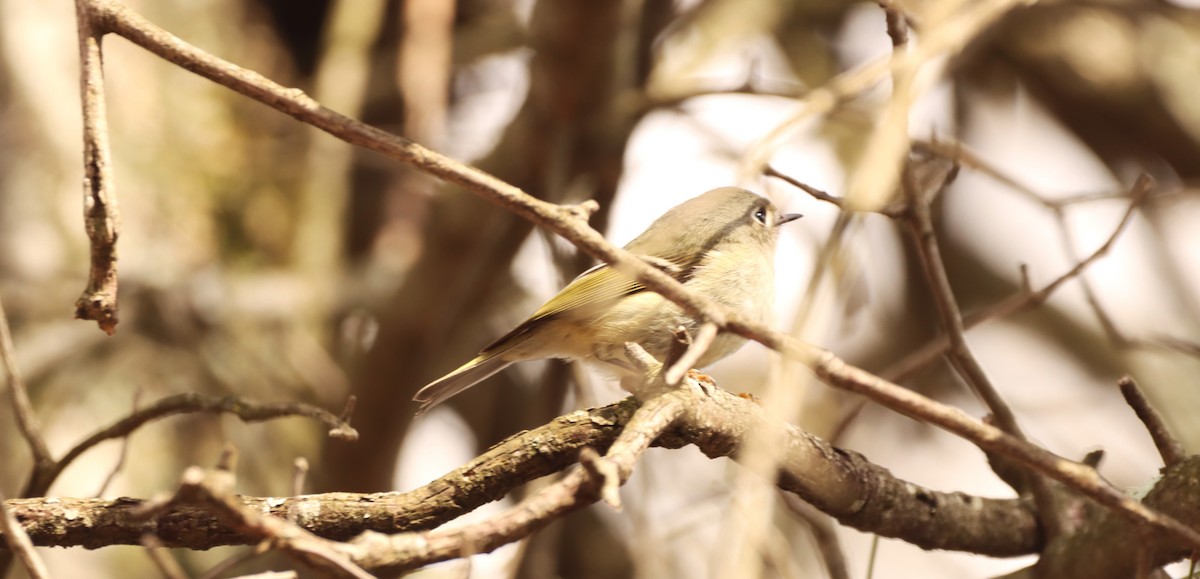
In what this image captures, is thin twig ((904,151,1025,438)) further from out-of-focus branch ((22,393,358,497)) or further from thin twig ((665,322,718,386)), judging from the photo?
out-of-focus branch ((22,393,358,497))

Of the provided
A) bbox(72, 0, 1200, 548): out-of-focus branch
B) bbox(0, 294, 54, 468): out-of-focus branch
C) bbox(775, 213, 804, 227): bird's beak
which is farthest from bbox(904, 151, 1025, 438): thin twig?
bbox(0, 294, 54, 468): out-of-focus branch

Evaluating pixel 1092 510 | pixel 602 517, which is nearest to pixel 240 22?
pixel 602 517

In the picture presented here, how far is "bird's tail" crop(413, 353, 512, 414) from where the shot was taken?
2.97 meters

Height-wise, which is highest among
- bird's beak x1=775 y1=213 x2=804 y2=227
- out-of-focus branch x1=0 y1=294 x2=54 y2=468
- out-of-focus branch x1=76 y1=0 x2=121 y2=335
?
bird's beak x1=775 y1=213 x2=804 y2=227

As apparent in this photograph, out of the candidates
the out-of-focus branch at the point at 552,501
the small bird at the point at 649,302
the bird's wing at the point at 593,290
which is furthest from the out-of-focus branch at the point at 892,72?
the bird's wing at the point at 593,290

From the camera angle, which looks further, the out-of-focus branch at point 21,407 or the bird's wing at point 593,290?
the bird's wing at point 593,290

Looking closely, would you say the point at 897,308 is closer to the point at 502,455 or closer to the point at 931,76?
the point at 931,76

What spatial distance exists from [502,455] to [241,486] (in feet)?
9.74

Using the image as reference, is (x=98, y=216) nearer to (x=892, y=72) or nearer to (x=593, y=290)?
(x=892, y=72)

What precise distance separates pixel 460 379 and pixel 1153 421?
178cm

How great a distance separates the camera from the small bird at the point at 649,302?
3053mm

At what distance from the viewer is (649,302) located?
3076mm

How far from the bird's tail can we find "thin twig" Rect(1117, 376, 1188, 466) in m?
1.62

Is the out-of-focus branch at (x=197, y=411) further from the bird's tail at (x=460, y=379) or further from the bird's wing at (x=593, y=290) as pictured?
the bird's wing at (x=593, y=290)
